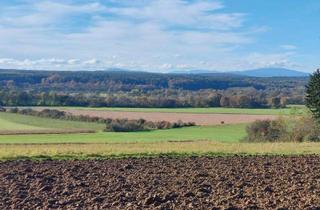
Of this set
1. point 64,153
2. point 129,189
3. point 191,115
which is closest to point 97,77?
point 191,115

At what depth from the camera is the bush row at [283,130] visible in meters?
64.0

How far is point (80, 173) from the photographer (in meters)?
A: 21.5

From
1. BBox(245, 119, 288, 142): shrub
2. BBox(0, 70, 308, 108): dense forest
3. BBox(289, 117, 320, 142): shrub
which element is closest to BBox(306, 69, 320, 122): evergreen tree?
BBox(289, 117, 320, 142): shrub

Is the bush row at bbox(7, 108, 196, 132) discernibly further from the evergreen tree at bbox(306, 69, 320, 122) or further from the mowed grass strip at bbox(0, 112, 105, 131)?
the evergreen tree at bbox(306, 69, 320, 122)

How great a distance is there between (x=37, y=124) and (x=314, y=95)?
37.2 metres

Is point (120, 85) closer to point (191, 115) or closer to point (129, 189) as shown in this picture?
point (191, 115)

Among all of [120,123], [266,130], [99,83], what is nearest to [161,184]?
[266,130]

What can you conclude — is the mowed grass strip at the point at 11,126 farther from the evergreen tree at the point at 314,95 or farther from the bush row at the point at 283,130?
the evergreen tree at the point at 314,95

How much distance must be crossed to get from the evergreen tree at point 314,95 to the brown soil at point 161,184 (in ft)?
136

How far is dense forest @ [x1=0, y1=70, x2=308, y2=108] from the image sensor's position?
106 m

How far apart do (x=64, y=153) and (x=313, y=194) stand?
58.6 feet

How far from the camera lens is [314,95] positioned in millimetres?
67625

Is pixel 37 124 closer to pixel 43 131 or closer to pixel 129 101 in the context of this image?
pixel 43 131

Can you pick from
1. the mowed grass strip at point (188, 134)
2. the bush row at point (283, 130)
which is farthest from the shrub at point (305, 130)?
the mowed grass strip at point (188, 134)
